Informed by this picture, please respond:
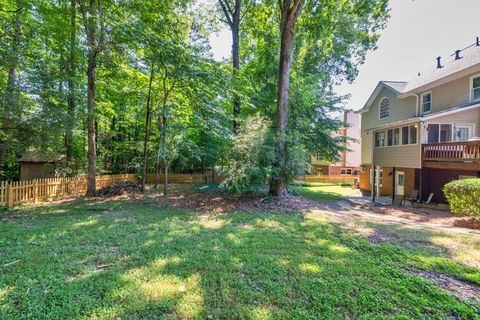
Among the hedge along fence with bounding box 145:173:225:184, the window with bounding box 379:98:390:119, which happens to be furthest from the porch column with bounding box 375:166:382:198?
the hedge along fence with bounding box 145:173:225:184

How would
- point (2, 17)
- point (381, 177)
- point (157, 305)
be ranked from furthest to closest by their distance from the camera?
point (381, 177)
point (2, 17)
point (157, 305)

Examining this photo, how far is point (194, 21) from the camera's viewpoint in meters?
17.2

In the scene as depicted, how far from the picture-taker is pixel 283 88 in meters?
10.3

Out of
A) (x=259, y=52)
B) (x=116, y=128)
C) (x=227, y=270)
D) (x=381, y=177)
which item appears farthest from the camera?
(x=116, y=128)

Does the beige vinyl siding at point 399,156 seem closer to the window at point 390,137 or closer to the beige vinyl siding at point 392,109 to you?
the window at point 390,137

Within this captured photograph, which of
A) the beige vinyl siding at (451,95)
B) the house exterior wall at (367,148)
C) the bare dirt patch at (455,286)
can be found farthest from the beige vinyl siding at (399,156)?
the bare dirt patch at (455,286)

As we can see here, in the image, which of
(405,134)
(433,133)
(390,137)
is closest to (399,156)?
(405,134)

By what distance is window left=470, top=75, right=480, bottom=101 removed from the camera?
39.8ft

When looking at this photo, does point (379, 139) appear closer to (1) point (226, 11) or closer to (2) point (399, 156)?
(2) point (399, 156)

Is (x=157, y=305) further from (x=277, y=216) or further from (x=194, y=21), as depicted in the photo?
(x=194, y=21)

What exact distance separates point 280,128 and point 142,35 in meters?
6.25

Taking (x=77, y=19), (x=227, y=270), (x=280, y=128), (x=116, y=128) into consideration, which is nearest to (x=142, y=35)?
(x=77, y=19)

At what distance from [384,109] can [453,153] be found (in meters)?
7.84

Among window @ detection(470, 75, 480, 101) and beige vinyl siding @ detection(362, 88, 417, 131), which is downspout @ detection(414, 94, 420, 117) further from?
window @ detection(470, 75, 480, 101)
